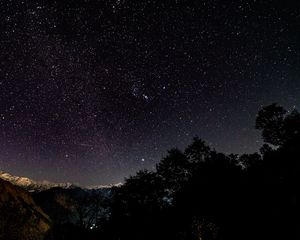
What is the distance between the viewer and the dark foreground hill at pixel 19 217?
33000 millimetres

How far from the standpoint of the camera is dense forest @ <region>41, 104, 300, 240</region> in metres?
32.5

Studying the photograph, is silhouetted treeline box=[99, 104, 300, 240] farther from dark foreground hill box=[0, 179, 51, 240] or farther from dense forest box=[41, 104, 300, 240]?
dark foreground hill box=[0, 179, 51, 240]

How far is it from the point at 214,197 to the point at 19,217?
24373 millimetres

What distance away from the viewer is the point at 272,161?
148ft

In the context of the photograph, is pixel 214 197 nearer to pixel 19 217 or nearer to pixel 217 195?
pixel 217 195

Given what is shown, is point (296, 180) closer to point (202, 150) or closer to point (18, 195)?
point (202, 150)

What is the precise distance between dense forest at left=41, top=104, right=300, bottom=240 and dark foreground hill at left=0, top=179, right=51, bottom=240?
2.91 metres

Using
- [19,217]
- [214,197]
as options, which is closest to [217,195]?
[214,197]

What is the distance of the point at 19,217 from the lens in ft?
114

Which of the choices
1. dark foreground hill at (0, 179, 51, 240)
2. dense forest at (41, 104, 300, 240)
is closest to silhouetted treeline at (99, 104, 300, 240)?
dense forest at (41, 104, 300, 240)

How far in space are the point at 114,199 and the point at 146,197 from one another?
586cm

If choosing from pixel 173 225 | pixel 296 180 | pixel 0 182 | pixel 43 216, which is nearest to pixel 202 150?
pixel 173 225

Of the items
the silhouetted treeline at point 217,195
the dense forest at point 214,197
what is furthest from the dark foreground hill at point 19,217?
the silhouetted treeline at point 217,195

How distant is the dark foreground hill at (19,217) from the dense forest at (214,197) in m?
2.91
